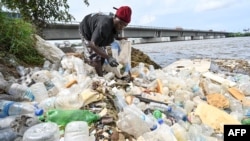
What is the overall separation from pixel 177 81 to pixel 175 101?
2.18 feet

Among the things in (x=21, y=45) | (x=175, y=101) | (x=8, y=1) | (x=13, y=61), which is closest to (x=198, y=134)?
(x=175, y=101)

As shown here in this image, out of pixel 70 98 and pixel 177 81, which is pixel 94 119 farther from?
pixel 177 81

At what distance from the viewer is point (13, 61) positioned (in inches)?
196

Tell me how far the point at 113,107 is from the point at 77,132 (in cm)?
83

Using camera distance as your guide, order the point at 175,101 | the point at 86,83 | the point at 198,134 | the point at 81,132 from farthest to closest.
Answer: the point at 175,101 → the point at 86,83 → the point at 198,134 → the point at 81,132

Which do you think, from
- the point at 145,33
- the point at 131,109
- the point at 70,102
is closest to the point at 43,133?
the point at 70,102

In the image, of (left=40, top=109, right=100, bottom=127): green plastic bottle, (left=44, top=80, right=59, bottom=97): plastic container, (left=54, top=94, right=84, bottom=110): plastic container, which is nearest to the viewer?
(left=40, top=109, right=100, bottom=127): green plastic bottle

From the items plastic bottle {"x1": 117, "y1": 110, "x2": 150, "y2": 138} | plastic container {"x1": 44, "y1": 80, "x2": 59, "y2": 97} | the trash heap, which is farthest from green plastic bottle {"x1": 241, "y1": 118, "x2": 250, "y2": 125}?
plastic container {"x1": 44, "y1": 80, "x2": 59, "y2": 97}

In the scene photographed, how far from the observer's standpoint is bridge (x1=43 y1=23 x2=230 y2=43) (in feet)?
63.6

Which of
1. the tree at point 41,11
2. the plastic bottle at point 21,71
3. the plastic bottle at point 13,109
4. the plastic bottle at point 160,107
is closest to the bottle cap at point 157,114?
the plastic bottle at point 160,107

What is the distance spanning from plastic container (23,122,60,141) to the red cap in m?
1.91

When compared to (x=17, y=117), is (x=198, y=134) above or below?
below

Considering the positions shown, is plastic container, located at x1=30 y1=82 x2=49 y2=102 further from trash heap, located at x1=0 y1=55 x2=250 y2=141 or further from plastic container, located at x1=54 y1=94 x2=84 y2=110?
plastic container, located at x1=54 y1=94 x2=84 y2=110

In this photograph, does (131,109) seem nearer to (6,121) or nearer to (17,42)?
(6,121)
